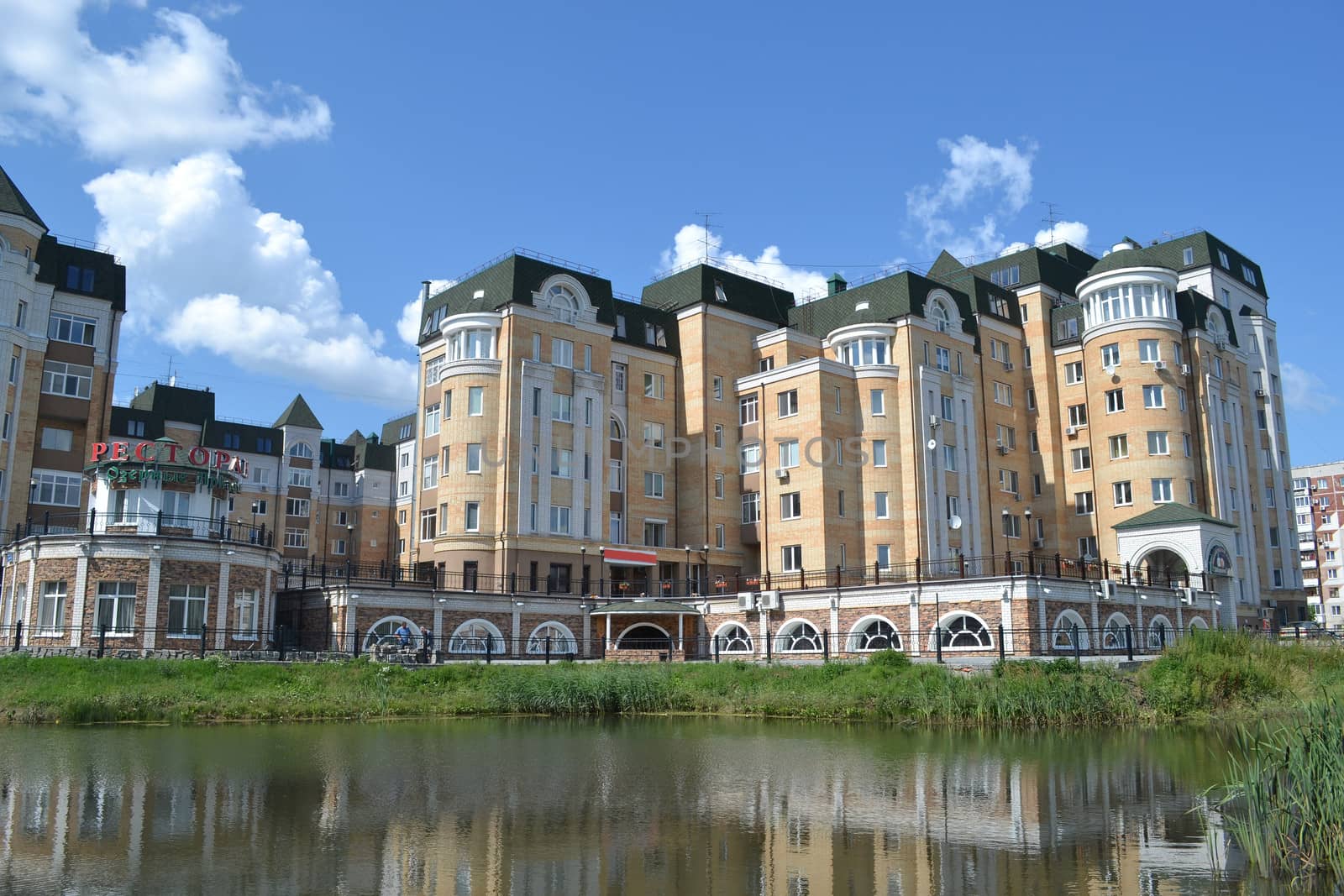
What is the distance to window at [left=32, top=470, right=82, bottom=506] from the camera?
54.7 m

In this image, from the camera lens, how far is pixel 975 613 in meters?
41.8

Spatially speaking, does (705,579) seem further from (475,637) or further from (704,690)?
(704,690)

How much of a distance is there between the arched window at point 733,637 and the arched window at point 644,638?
2.66 meters

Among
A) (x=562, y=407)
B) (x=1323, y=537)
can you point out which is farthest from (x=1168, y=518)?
(x=1323, y=537)

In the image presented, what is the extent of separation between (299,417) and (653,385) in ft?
141

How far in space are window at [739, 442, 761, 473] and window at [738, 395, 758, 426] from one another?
4.71 feet

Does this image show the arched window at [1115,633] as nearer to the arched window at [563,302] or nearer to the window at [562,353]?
the window at [562,353]

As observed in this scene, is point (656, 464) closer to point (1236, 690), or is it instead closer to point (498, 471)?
point (498, 471)

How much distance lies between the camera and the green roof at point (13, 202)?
52.6 m

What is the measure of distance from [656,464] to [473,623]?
17425mm

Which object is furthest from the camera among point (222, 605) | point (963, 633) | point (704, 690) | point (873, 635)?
point (873, 635)

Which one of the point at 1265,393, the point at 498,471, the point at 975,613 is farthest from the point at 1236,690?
the point at 1265,393

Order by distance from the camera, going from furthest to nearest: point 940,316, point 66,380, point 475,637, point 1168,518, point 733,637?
point 940,316 < point 66,380 < point 1168,518 < point 733,637 < point 475,637

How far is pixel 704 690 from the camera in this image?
34.3m
